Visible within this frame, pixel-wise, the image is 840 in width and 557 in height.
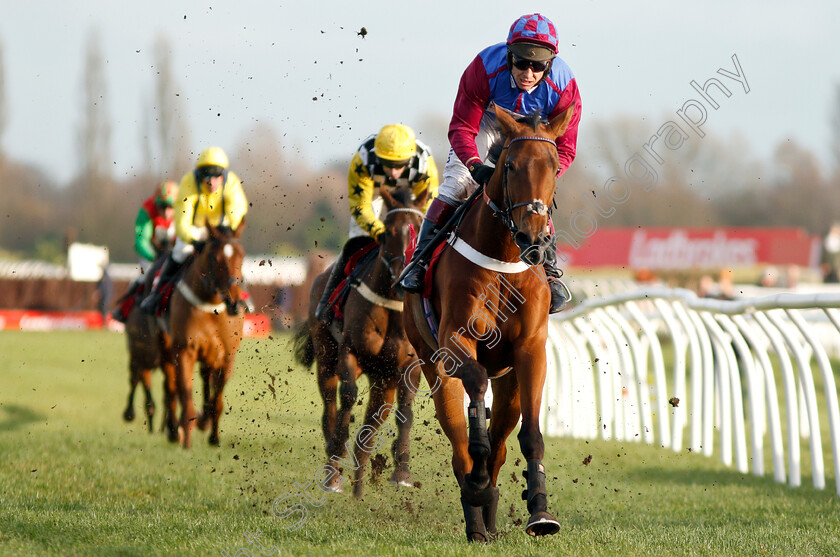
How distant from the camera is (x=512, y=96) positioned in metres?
4.42

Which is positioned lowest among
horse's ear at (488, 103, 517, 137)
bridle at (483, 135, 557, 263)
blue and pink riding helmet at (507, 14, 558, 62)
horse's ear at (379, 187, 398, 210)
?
bridle at (483, 135, 557, 263)

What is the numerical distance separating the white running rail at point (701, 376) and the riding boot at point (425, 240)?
1452 mm

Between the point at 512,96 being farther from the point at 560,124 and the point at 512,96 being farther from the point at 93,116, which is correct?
the point at 93,116

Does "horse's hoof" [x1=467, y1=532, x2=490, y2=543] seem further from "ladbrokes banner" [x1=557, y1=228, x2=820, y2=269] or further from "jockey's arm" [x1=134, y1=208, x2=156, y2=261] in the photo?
"ladbrokes banner" [x1=557, y1=228, x2=820, y2=269]

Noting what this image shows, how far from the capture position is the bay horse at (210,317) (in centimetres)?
769

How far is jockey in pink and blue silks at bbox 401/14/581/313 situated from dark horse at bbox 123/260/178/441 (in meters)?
4.60

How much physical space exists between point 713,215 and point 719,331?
45.6 metres

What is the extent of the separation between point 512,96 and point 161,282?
5.00 meters

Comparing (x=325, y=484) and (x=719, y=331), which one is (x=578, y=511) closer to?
(x=325, y=484)

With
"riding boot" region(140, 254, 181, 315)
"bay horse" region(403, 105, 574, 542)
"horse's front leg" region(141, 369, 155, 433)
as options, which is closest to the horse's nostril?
"bay horse" region(403, 105, 574, 542)

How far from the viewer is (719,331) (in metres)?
6.48

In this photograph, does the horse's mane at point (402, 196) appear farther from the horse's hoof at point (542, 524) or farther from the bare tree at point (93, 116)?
the bare tree at point (93, 116)

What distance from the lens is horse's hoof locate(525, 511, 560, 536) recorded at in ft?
11.8

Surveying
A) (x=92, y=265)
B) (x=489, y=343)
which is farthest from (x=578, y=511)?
(x=92, y=265)
